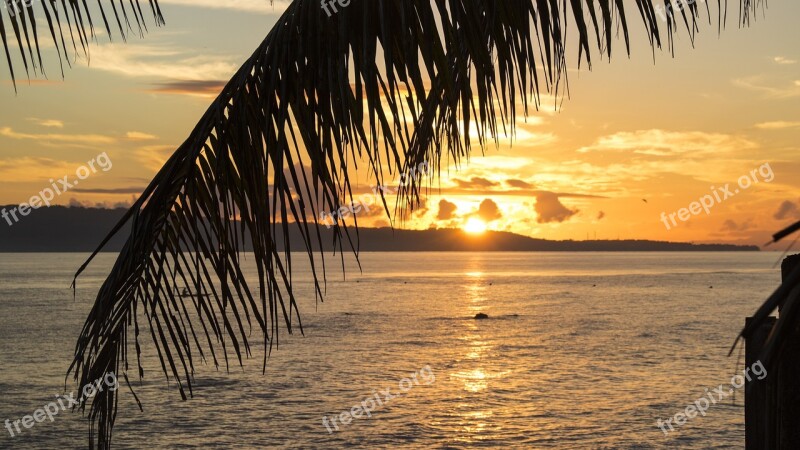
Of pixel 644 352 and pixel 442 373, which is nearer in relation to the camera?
pixel 442 373

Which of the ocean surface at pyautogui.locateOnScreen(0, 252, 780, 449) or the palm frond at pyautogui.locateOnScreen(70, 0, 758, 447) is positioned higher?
the palm frond at pyautogui.locateOnScreen(70, 0, 758, 447)

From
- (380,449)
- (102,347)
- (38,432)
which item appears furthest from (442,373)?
(102,347)

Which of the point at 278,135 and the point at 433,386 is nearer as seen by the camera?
the point at 278,135

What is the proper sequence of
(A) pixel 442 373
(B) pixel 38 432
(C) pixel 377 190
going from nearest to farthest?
(C) pixel 377 190
(B) pixel 38 432
(A) pixel 442 373

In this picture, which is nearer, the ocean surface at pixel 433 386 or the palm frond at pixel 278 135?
the palm frond at pixel 278 135

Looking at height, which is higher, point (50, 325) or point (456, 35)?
point (456, 35)

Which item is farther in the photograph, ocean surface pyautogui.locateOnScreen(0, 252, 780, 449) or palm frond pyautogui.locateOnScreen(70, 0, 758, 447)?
ocean surface pyautogui.locateOnScreen(0, 252, 780, 449)

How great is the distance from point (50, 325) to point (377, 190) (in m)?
64.1

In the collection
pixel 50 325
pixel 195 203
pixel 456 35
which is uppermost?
pixel 456 35

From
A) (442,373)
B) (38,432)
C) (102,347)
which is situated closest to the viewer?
(102,347)

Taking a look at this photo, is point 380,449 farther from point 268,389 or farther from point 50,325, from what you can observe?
point 50,325

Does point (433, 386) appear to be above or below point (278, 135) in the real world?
below

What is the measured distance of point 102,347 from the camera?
2.26m

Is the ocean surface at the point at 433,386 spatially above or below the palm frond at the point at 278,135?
below
